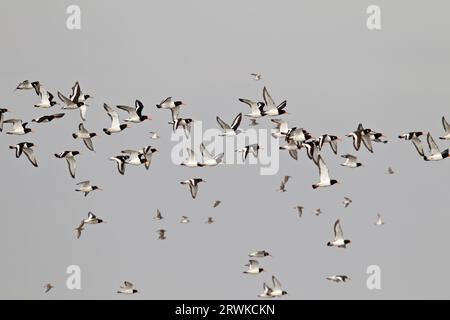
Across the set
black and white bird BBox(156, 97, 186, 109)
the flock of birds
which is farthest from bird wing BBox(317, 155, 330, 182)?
black and white bird BBox(156, 97, 186, 109)

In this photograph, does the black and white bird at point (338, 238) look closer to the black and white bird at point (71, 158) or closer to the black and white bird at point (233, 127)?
the black and white bird at point (233, 127)

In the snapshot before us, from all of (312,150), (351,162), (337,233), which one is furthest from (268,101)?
(337,233)

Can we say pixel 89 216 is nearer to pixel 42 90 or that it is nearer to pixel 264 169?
pixel 42 90

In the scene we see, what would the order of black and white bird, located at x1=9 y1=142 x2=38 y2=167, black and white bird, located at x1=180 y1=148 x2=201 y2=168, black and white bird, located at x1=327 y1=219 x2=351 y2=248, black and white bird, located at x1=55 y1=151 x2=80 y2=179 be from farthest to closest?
black and white bird, located at x1=327 y1=219 x2=351 y2=248 → black and white bird, located at x1=55 y1=151 x2=80 y2=179 → black and white bird, located at x1=180 y1=148 x2=201 y2=168 → black and white bird, located at x1=9 y1=142 x2=38 y2=167

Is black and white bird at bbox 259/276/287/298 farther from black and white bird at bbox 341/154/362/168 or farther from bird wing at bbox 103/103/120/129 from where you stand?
bird wing at bbox 103/103/120/129

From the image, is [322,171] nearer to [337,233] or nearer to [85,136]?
[337,233]

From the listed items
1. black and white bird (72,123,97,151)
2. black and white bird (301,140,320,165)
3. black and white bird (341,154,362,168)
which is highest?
black and white bird (72,123,97,151)
